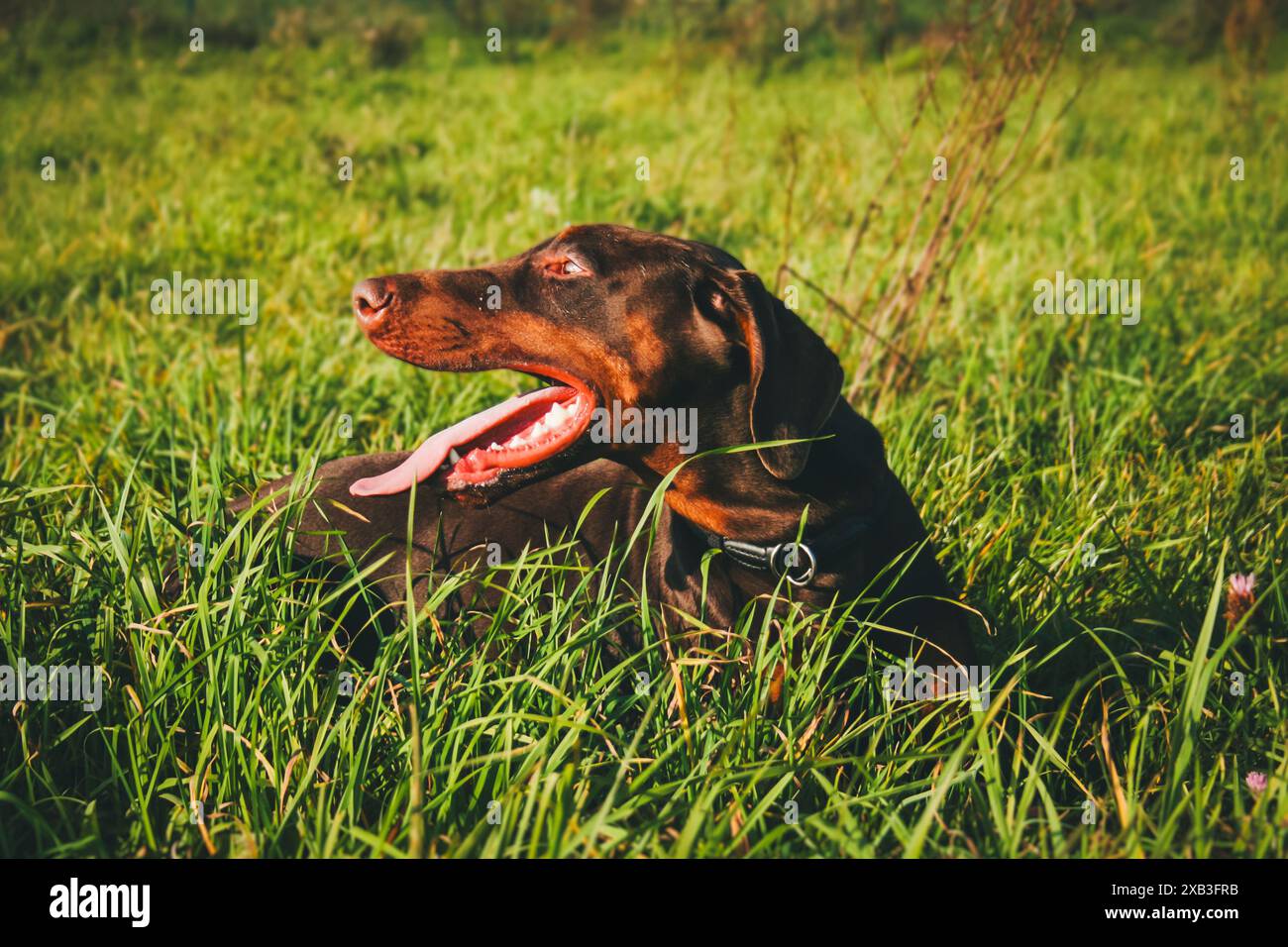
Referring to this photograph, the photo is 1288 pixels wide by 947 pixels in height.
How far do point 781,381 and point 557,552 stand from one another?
2.50 feet

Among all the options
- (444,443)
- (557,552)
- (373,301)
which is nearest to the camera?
(373,301)

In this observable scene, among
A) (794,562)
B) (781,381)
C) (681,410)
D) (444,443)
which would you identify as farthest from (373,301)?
(794,562)

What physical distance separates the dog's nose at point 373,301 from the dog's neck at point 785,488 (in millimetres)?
729

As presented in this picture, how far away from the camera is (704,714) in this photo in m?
2.18

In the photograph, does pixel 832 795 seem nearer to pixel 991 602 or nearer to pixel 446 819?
pixel 446 819

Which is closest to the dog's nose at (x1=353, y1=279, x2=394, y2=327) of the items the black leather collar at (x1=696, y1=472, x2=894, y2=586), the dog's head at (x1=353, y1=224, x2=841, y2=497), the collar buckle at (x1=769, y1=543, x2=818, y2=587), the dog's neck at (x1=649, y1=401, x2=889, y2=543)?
the dog's head at (x1=353, y1=224, x2=841, y2=497)

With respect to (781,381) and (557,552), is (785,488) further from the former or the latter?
(557,552)

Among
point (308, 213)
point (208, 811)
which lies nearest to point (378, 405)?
point (208, 811)

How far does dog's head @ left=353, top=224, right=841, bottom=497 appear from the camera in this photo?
98.7 inches

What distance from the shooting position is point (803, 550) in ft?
8.10

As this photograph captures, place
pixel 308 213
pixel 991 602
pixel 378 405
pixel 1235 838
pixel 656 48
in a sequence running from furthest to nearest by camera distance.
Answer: pixel 656 48, pixel 308 213, pixel 378 405, pixel 991 602, pixel 1235 838

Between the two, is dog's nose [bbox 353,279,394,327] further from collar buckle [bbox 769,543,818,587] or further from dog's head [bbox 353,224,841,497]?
collar buckle [bbox 769,543,818,587]

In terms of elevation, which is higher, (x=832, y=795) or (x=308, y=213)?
(x=308, y=213)

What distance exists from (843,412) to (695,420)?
371 millimetres
